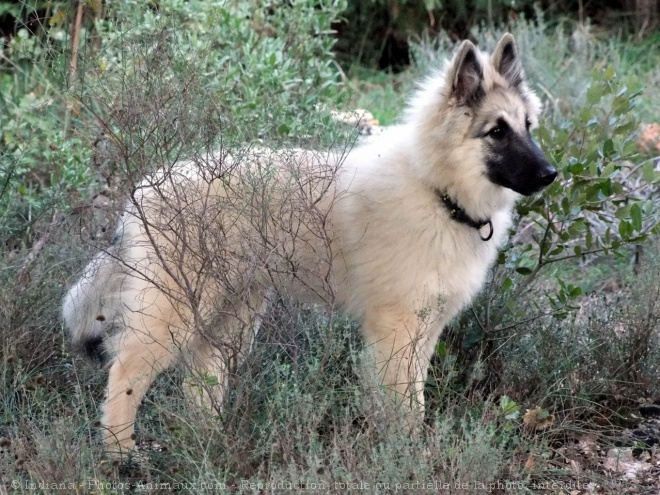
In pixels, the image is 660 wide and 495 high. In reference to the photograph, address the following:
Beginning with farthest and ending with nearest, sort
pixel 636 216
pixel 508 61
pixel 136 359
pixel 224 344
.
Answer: pixel 508 61
pixel 636 216
pixel 136 359
pixel 224 344

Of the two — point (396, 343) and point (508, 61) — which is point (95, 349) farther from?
point (508, 61)

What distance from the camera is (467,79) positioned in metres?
4.17

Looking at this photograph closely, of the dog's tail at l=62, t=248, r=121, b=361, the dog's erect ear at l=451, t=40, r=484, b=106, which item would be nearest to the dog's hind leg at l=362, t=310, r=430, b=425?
the dog's erect ear at l=451, t=40, r=484, b=106

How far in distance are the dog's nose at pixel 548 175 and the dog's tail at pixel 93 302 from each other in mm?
2022

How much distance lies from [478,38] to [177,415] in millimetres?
6405

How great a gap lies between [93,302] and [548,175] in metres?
2.19

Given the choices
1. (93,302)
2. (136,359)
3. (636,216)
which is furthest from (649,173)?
(93,302)

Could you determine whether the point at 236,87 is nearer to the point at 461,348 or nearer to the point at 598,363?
the point at 461,348

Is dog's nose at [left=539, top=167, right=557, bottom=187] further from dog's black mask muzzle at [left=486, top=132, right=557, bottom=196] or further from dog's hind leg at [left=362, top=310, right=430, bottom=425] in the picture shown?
dog's hind leg at [left=362, top=310, right=430, bottom=425]

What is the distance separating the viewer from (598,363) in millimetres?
4574

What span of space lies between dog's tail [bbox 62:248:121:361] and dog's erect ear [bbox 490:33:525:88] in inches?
82.5

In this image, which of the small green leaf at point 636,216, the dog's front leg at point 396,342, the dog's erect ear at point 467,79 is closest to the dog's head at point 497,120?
the dog's erect ear at point 467,79

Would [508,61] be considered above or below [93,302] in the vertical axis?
above

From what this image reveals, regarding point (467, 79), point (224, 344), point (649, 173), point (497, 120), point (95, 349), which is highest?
point (467, 79)
